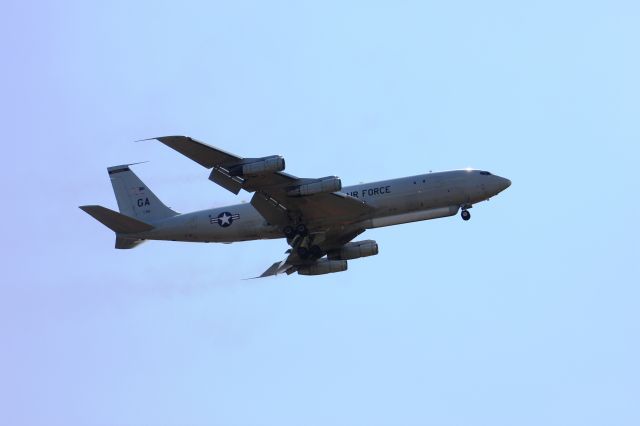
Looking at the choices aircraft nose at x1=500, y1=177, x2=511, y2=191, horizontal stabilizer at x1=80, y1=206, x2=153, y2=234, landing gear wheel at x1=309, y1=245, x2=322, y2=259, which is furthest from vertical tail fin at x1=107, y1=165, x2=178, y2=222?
aircraft nose at x1=500, y1=177, x2=511, y2=191

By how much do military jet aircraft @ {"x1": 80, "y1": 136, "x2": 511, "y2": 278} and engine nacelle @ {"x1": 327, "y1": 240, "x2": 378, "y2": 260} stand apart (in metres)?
0.97

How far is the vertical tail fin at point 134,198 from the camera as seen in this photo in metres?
67.3

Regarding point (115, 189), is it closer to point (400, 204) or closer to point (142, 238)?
point (142, 238)

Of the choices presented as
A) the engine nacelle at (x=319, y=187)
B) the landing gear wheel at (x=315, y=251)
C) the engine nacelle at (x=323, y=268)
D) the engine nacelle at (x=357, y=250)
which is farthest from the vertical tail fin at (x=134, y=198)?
the engine nacelle at (x=357, y=250)

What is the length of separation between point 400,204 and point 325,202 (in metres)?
3.90

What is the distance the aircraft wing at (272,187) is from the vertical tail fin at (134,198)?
7.45m

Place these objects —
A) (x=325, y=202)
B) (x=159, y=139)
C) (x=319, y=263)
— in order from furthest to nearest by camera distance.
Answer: (x=319, y=263) → (x=325, y=202) → (x=159, y=139)

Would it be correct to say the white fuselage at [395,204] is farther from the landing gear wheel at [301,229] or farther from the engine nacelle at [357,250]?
the engine nacelle at [357,250]

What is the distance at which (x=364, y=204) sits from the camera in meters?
62.4

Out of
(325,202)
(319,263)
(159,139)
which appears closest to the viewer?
(159,139)

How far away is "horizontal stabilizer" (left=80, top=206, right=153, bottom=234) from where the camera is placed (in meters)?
62.9

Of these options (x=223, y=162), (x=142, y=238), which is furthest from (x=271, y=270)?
(x=223, y=162)

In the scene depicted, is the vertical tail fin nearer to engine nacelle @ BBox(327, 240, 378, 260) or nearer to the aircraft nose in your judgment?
engine nacelle @ BBox(327, 240, 378, 260)

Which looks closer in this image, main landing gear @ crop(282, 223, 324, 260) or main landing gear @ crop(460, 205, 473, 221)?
main landing gear @ crop(460, 205, 473, 221)
